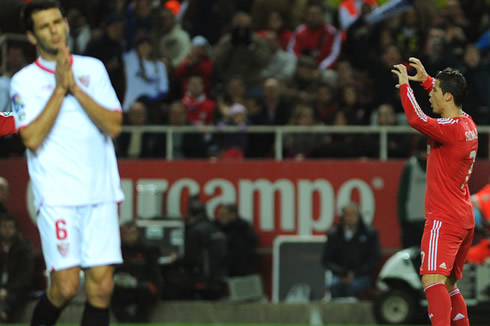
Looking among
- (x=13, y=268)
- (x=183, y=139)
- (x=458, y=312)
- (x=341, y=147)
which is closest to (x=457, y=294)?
(x=458, y=312)

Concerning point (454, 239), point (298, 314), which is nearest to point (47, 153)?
point (454, 239)

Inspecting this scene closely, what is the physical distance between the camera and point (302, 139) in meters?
15.0

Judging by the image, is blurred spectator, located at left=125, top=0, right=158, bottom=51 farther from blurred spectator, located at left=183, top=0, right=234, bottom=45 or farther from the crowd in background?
blurred spectator, located at left=183, top=0, right=234, bottom=45

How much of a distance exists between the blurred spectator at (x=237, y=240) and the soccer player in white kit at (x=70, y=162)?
747 cm

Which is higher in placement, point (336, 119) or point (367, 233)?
point (336, 119)

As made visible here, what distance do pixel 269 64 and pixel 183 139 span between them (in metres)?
1.68

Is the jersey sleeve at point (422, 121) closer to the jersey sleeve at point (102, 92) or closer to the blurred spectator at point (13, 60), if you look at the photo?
the jersey sleeve at point (102, 92)

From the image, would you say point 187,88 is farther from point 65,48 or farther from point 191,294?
point 65,48

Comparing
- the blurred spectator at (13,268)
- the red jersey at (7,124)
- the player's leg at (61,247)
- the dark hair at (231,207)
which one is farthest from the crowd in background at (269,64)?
the player's leg at (61,247)

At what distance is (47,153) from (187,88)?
27.6 feet

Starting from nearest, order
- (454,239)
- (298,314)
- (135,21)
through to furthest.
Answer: (454,239), (298,314), (135,21)

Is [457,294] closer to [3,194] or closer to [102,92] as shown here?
[102,92]

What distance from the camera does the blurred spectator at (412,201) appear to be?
14.2 m

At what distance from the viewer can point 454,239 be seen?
26.0ft
